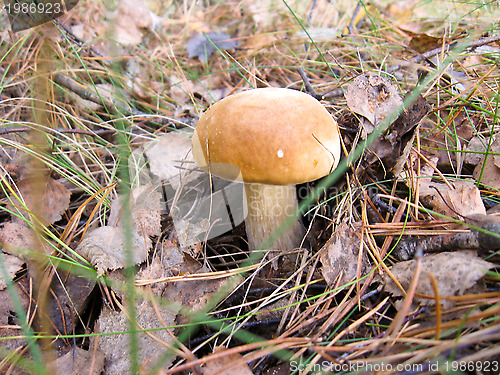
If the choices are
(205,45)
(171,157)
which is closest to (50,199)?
(171,157)

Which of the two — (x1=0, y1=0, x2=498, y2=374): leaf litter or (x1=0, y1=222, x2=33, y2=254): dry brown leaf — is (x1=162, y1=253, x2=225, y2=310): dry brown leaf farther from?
(x1=0, y1=222, x2=33, y2=254): dry brown leaf

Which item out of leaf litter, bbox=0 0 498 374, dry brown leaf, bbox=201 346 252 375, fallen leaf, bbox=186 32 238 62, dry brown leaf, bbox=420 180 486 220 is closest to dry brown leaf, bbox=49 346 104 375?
leaf litter, bbox=0 0 498 374

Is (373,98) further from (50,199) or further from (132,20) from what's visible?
(132,20)

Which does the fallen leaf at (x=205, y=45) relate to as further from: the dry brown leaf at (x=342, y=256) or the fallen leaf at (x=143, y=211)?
the dry brown leaf at (x=342, y=256)

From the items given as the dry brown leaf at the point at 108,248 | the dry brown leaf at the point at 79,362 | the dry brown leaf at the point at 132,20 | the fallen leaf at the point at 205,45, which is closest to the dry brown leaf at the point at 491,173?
the dry brown leaf at the point at 108,248

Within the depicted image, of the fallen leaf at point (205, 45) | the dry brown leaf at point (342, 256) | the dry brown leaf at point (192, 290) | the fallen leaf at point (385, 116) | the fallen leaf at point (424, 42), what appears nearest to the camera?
the dry brown leaf at point (342, 256)

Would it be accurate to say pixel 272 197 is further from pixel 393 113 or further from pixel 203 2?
pixel 203 2
